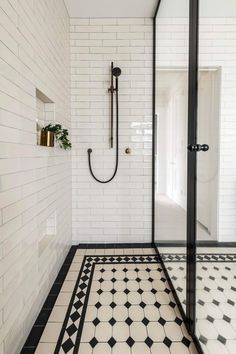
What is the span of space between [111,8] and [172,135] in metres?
1.56

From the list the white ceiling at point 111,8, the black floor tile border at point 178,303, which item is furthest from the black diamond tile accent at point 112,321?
the white ceiling at point 111,8

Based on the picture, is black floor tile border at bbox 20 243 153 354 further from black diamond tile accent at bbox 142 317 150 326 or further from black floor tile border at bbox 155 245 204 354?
black diamond tile accent at bbox 142 317 150 326

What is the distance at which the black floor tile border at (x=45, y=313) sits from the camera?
132 cm

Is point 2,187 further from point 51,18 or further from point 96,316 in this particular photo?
point 51,18

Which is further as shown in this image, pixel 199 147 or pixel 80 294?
pixel 80 294

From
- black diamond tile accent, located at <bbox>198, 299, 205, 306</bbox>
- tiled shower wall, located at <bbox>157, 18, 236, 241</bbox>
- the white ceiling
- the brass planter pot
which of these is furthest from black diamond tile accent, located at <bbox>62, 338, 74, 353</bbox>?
the white ceiling

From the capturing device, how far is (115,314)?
5.15ft

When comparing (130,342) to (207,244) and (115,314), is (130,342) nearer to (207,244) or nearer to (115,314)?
(115,314)

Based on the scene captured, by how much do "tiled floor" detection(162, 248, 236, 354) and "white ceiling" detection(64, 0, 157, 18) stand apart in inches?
95.9

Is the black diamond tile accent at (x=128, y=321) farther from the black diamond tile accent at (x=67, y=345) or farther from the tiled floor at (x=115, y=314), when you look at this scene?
the black diamond tile accent at (x=67, y=345)

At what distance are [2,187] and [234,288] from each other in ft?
3.67

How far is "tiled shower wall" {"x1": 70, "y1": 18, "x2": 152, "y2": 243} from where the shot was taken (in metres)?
2.56

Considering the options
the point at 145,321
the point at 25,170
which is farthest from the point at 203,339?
the point at 25,170

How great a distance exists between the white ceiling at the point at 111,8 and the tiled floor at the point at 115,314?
2.63 meters
